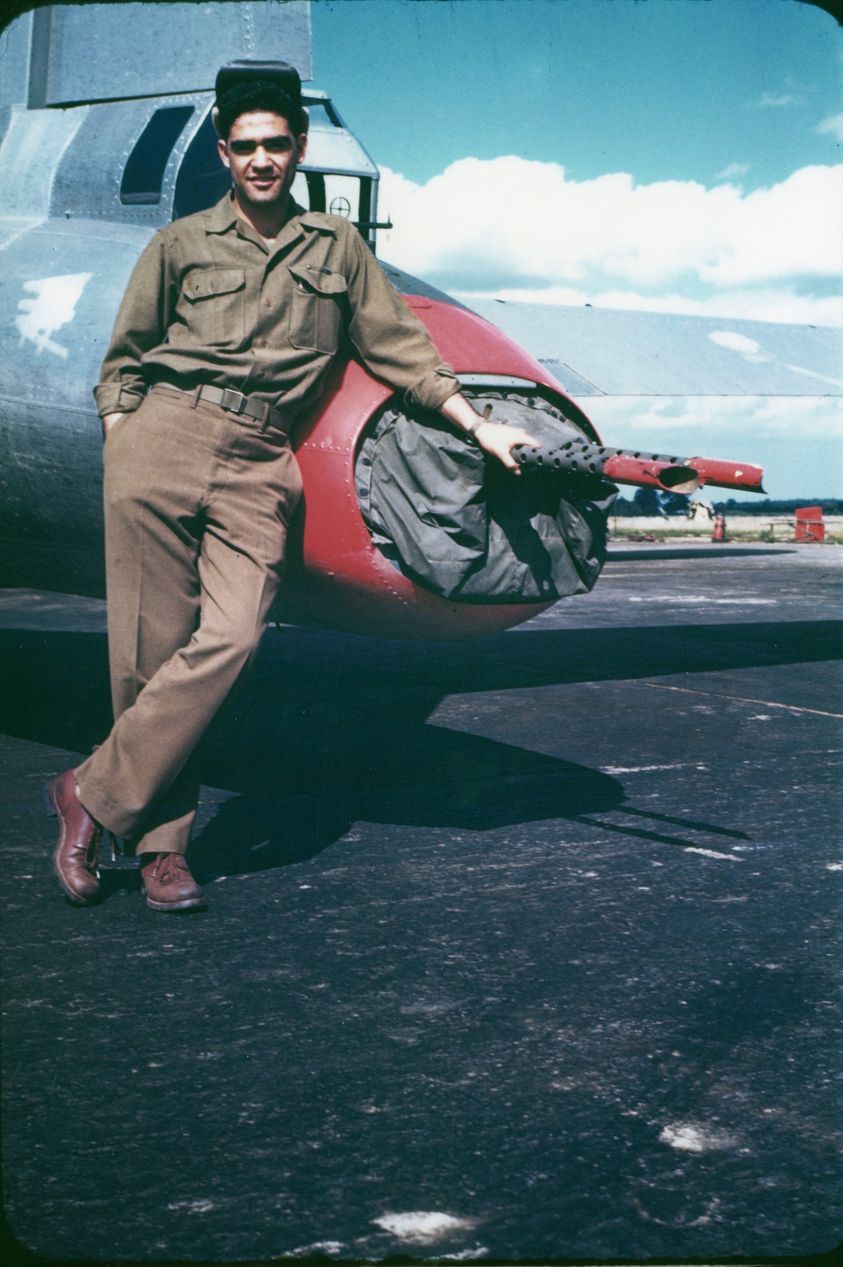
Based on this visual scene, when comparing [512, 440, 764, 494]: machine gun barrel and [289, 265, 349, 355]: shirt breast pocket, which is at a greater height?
[289, 265, 349, 355]: shirt breast pocket

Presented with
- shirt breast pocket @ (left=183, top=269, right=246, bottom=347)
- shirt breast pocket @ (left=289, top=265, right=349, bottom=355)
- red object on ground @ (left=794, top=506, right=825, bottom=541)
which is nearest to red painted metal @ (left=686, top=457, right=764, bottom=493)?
shirt breast pocket @ (left=289, top=265, right=349, bottom=355)

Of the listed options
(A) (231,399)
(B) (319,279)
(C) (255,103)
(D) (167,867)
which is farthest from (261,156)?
(D) (167,867)

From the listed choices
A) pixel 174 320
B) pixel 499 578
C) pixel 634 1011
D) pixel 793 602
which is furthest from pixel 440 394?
pixel 793 602

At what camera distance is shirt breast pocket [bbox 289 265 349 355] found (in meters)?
3.62

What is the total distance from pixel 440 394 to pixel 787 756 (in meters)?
2.89

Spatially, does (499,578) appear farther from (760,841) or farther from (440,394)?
(760,841)

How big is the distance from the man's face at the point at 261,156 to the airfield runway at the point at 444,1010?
2019 millimetres

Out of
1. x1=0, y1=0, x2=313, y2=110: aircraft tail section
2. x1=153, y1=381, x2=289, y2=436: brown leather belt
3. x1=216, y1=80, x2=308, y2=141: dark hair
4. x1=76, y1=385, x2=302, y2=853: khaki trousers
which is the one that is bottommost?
x1=76, y1=385, x2=302, y2=853: khaki trousers

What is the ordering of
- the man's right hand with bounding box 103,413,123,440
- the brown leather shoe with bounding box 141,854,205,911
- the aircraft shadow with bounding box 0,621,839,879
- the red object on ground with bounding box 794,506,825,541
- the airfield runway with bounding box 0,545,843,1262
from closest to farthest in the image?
the airfield runway with bounding box 0,545,843,1262, the brown leather shoe with bounding box 141,854,205,911, the man's right hand with bounding box 103,413,123,440, the aircraft shadow with bounding box 0,621,839,879, the red object on ground with bounding box 794,506,825,541

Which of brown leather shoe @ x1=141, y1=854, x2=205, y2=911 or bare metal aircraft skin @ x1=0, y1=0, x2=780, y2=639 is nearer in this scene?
brown leather shoe @ x1=141, y1=854, x2=205, y2=911

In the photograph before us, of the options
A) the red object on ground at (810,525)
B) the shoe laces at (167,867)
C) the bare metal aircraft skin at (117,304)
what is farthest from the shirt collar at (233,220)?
the red object on ground at (810,525)

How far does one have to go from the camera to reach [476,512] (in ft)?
11.9

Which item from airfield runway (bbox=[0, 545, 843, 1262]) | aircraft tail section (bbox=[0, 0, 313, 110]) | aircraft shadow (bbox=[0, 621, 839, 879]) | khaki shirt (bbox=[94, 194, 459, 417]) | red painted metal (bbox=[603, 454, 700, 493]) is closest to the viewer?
airfield runway (bbox=[0, 545, 843, 1262])

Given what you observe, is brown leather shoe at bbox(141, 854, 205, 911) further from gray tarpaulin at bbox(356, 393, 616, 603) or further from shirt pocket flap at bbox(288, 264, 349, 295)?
shirt pocket flap at bbox(288, 264, 349, 295)
